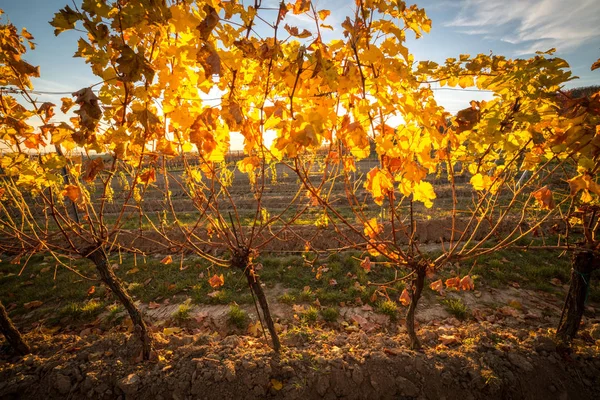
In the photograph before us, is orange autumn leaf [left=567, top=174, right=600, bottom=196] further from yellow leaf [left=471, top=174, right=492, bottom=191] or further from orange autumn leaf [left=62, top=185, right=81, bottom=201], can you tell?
orange autumn leaf [left=62, top=185, right=81, bottom=201]

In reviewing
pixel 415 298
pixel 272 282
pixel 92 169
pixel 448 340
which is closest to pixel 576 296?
pixel 448 340

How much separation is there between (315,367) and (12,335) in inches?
135

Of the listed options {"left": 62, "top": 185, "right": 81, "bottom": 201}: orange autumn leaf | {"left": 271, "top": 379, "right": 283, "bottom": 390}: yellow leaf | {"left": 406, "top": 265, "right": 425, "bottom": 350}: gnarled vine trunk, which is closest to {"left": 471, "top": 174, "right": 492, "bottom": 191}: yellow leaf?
{"left": 406, "top": 265, "right": 425, "bottom": 350}: gnarled vine trunk

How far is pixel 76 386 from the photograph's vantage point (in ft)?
7.45

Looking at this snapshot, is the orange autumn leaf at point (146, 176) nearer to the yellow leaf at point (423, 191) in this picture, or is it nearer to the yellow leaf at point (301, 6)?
the yellow leaf at point (301, 6)

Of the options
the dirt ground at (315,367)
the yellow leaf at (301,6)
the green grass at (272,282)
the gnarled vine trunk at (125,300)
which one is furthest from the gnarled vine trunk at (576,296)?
the gnarled vine trunk at (125,300)

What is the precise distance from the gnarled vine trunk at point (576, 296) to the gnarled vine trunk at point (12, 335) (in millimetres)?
5834

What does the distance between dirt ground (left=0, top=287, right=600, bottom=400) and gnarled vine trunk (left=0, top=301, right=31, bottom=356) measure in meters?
0.09

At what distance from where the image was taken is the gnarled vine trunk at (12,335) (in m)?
2.78

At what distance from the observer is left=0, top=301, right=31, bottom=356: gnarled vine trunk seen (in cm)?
278

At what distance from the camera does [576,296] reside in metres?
2.51

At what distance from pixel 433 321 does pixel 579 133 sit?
2.88 meters

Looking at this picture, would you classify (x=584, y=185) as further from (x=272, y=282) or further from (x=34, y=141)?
(x=272, y=282)

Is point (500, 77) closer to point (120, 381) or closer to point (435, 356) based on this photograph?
point (435, 356)
